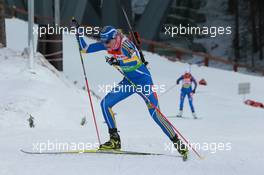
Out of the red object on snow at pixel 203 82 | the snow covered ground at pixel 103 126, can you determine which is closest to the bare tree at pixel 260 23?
the red object on snow at pixel 203 82

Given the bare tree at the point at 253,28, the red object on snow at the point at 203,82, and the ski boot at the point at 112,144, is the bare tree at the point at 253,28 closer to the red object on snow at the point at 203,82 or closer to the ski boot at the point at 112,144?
the red object on snow at the point at 203,82

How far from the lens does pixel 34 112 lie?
9211 millimetres

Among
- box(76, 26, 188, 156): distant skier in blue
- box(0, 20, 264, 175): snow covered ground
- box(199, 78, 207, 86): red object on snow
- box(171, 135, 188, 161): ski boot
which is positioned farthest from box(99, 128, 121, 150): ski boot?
box(199, 78, 207, 86): red object on snow

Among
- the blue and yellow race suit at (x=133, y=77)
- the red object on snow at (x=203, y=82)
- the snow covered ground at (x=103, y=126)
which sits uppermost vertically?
the blue and yellow race suit at (x=133, y=77)

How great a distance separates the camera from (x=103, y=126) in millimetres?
10281

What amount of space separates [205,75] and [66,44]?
7.28 meters

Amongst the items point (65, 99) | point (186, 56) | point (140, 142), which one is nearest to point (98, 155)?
point (140, 142)

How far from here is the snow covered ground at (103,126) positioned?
576 centimetres

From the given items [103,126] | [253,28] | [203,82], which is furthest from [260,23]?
[103,126]

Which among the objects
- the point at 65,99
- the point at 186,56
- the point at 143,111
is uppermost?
the point at 65,99

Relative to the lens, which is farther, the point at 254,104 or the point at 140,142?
the point at 254,104

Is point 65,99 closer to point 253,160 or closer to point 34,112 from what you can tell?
point 34,112

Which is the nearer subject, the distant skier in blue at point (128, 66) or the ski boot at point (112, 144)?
the distant skier in blue at point (128, 66)

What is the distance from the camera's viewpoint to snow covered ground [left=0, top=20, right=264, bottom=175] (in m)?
5.76
